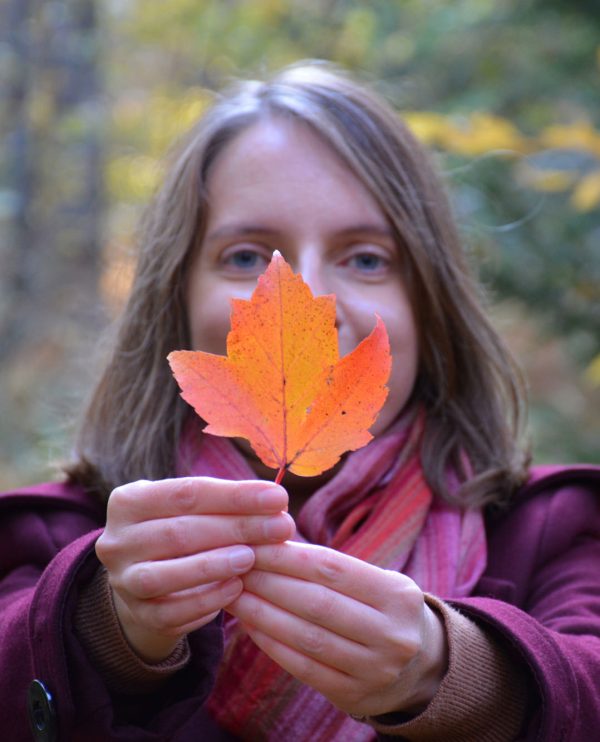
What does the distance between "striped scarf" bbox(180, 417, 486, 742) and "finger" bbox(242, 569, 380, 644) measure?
425 millimetres

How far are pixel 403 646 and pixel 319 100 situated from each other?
1.08 meters

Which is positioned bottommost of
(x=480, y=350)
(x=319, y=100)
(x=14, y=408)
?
(x=14, y=408)

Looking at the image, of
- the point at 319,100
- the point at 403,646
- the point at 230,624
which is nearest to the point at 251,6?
the point at 319,100

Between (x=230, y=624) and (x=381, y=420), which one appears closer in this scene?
(x=230, y=624)

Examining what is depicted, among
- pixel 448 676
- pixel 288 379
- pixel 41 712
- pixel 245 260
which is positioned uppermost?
pixel 288 379

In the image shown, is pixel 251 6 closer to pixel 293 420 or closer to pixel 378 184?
pixel 378 184

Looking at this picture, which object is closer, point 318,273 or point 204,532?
point 204,532

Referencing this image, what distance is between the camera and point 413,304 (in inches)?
59.9

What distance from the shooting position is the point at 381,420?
147cm

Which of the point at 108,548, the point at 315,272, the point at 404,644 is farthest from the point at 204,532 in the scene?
the point at 315,272

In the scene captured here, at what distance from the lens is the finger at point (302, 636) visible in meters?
0.86

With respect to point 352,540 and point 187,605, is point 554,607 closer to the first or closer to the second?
point 352,540

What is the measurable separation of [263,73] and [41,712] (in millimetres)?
1581

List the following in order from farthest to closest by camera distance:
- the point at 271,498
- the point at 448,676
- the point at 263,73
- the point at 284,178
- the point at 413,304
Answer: the point at 263,73 → the point at 413,304 → the point at 284,178 → the point at 448,676 → the point at 271,498
